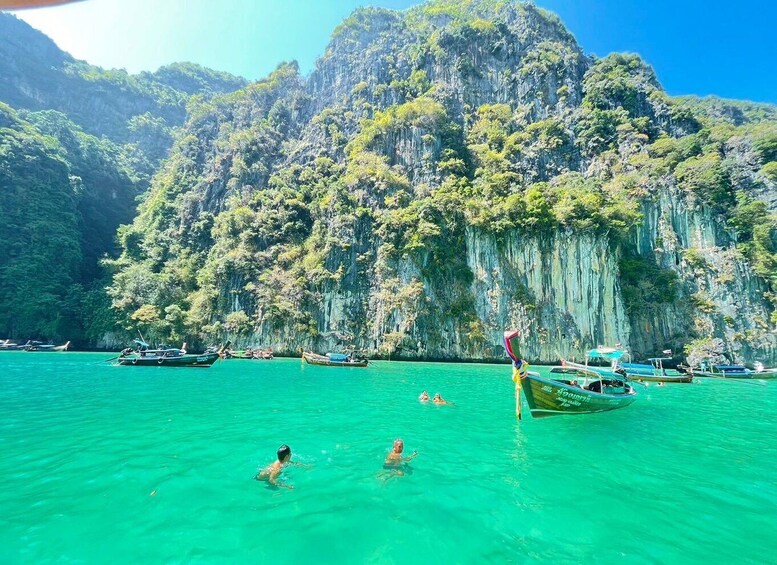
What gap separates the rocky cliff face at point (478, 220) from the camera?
43.3 m

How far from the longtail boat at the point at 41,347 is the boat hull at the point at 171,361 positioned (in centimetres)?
2258

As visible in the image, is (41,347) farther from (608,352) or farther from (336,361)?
(608,352)

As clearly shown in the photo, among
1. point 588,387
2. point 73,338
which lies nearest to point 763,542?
point 588,387

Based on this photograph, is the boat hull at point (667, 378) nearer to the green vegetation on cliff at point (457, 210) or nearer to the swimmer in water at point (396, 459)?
the green vegetation on cliff at point (457, 210)

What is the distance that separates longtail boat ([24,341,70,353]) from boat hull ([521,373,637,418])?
57334 mm

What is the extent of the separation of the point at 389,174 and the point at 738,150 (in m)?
44.1

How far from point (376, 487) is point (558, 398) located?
342 inches

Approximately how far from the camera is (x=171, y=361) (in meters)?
33.9

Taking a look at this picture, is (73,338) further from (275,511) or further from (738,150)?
(738,150)

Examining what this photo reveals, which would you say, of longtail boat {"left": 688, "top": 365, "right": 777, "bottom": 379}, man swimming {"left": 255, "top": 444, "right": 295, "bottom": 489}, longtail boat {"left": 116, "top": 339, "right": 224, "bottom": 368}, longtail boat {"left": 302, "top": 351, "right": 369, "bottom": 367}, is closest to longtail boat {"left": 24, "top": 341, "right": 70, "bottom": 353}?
longtail boat {"left": 116, "top": 339, "right": 224, "bottom": 368}

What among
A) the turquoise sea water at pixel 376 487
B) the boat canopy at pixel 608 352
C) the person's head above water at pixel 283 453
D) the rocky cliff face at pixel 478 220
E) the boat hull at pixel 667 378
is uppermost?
the rocky cliff face at pixel 478 220

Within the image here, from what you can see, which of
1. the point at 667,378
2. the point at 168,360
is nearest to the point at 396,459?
the point at 667,378

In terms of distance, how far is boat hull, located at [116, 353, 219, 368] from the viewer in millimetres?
33500

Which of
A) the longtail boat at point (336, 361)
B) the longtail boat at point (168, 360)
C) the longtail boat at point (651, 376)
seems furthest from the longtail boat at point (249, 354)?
the longtail boat at point (651, 376)
